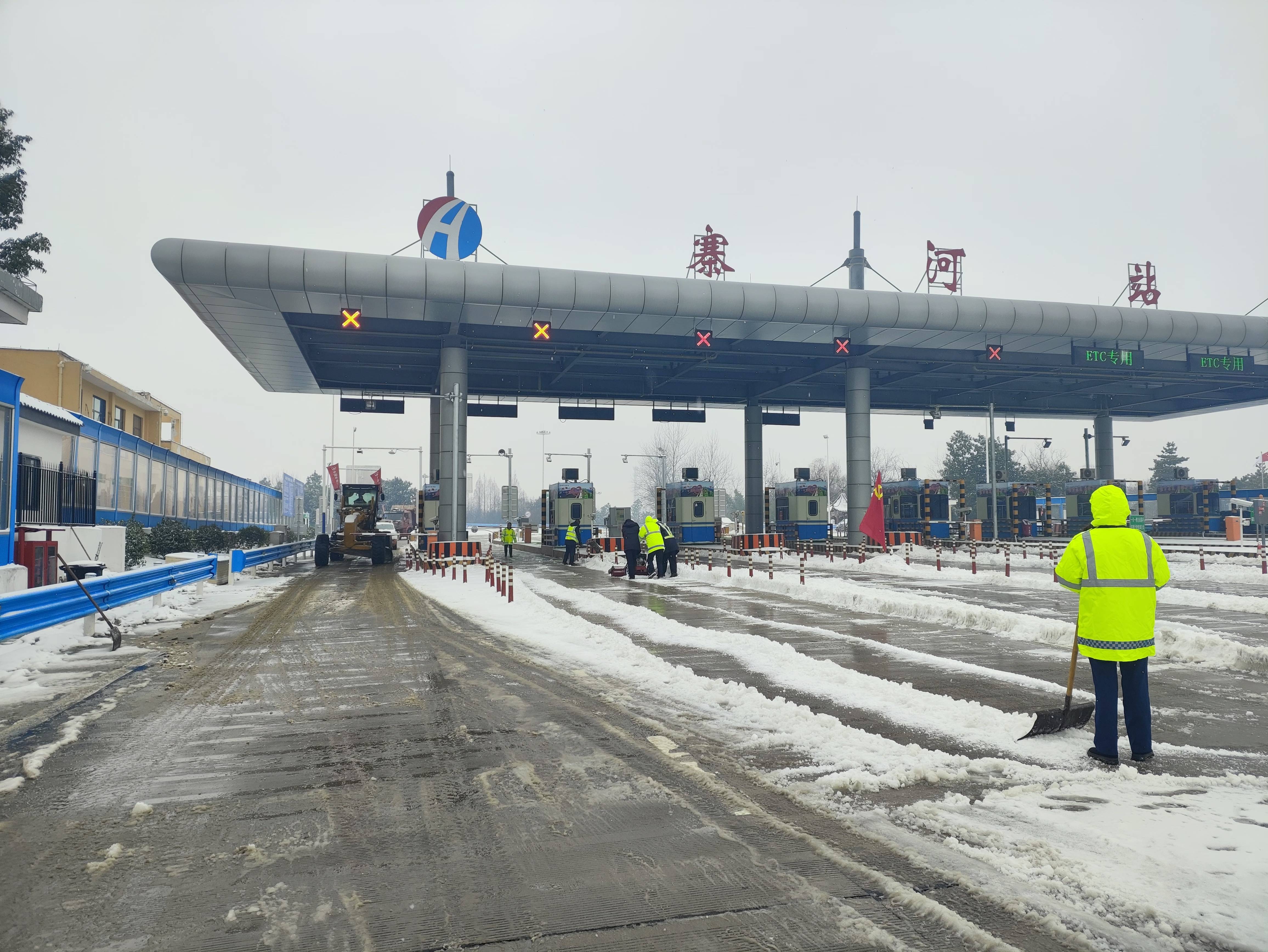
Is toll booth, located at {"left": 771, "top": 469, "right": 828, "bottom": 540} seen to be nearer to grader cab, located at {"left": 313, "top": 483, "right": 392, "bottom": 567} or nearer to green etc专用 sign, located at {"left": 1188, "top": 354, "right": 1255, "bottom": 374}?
green etc专用 sign, located at {"left": 1188, "top": 354, "right": 1255, "bottom": 374}

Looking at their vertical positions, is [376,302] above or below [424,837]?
above

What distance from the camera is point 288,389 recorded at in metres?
43.5

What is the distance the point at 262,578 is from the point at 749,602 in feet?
50.7

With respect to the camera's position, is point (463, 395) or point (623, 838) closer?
point (623, 838)

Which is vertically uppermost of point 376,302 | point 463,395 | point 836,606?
point 376,302

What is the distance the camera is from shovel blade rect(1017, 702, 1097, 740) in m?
5.97

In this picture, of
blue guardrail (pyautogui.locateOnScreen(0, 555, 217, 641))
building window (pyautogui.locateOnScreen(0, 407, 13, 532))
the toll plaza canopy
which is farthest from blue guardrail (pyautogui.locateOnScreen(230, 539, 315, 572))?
building window (pyautogui.locateOnScreen(0, 407, 13, 532))

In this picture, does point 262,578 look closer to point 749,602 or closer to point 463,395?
point 463,395

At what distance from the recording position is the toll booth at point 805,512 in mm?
42688

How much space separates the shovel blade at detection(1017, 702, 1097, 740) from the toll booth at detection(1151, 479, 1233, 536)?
50.0m

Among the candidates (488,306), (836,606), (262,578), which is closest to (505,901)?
(836,606)

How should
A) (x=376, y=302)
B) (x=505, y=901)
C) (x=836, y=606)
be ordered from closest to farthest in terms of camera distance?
(x=505, y=901) → (x=836, y=606) → (x=376, y=302)

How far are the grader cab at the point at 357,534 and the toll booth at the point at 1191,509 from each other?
145ft

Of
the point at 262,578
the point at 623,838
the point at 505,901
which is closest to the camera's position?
the point at 505,901
